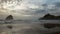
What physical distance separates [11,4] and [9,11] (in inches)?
8.7

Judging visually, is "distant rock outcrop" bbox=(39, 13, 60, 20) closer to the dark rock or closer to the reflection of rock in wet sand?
the reflection of rock in wet sand

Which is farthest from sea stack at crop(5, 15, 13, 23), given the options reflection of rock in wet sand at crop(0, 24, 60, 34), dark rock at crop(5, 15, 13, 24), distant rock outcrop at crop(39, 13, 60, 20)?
distant rock outcrop at crop(39, 13, 60, 20)

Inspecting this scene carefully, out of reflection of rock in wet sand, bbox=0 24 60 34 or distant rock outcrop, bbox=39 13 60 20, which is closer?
reflection of rock in wet sand, bbox=0 24 60 34

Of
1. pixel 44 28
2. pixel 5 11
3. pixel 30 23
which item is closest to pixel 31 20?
pixel 30 23

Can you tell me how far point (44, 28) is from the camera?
221 inches

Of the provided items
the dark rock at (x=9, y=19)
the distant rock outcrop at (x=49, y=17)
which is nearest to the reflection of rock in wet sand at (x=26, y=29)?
the dark rock at (x=9, y=19)

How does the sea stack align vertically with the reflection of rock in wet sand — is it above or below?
above

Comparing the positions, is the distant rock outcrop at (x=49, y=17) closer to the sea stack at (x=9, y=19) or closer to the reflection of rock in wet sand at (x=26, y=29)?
the reflection of rock in wet sand at (x=26, y=29)

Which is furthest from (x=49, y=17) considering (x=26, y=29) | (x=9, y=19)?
(x=9, y=19)

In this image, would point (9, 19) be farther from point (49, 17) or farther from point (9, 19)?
point (49, 17)

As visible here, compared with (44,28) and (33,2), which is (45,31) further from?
(33,2)

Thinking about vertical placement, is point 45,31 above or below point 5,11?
below

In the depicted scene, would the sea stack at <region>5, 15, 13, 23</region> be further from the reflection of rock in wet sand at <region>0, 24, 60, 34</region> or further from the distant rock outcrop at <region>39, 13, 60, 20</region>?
the distant rock outcrop at <region>39, 13, 60, 20</region>

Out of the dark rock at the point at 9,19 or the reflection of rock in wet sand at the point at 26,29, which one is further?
the dark rock at the point at 9,19
